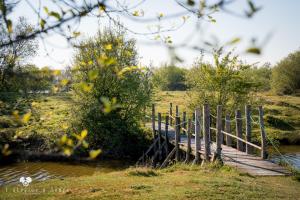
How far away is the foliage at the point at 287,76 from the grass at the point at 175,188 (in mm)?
52668

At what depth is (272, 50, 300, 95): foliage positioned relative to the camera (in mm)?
60469

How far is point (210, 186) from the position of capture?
1021 cm

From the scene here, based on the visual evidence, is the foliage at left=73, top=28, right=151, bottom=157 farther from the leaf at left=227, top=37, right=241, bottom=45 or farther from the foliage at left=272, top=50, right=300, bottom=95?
the foliage at left=272, top=50, right=300, bottom=95

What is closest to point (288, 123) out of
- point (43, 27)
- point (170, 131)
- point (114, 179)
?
point (170, 131)

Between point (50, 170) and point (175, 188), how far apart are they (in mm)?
11193

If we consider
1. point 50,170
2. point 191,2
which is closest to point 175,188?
point 191,2

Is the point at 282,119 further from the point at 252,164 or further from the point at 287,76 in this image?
the point at 287,76

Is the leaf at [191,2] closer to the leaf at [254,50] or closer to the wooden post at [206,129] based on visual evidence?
the leaf at [254,50]

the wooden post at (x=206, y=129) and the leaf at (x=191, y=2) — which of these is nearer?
the leaf at (x=191, y=2)

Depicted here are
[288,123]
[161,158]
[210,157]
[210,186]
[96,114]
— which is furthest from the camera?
[288,123]

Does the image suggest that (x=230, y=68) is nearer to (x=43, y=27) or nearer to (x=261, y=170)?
(x=261, y=170)

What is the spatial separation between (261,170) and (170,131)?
40.3 feet

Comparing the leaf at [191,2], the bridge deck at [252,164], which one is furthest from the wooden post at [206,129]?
the leaf at [191,2]

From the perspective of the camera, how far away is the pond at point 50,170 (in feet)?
57.5
